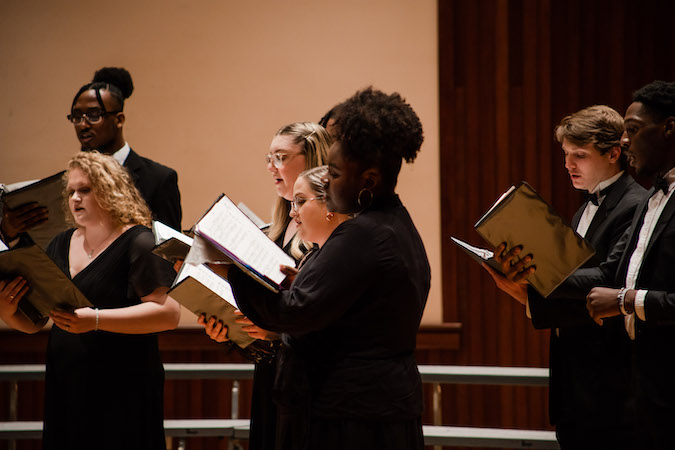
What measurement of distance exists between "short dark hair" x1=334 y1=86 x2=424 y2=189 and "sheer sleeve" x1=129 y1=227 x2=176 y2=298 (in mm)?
1110

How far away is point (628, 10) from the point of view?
4398mm

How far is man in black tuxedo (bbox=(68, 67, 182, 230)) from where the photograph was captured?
356 centimetres

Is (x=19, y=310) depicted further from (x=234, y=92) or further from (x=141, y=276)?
(x=234, y=92)

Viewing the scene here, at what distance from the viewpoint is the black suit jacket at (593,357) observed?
2.55 m

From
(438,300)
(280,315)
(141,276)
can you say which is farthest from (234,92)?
(280,315)

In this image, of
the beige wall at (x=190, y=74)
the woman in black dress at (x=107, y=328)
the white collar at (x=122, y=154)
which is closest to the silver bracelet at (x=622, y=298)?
the woman in black dress at (x=107, y=328)

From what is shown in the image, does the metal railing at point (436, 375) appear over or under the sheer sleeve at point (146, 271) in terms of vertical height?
under

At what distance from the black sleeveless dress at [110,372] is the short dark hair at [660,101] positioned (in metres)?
1.71

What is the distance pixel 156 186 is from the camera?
357 centimetres

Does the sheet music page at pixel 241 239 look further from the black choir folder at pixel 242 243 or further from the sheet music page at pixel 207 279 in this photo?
the sheet music page at pixel 207 279

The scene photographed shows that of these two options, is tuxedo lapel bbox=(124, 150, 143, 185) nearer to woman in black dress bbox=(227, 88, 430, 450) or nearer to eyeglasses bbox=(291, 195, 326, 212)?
eyeglasses bbox=(291, 195, 326, 212)

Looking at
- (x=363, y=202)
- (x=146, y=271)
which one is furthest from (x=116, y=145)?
(x=363, y=202)

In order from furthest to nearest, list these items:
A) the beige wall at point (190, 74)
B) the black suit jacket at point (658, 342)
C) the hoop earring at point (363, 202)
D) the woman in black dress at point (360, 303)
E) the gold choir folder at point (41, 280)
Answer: the beige wall at point (190, 74) → the gold choir folder at point (41, 280) → the black suit jacket at point (658, 342) → the hoop earring at point (363, 202) → the woman in black dress at point (360, 303)

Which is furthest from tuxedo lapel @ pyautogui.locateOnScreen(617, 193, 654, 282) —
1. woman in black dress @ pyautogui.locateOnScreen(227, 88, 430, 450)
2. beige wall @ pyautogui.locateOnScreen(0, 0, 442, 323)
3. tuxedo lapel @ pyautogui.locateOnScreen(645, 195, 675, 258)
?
beige wall @ pyautogui.locateOnScreen(0, 0, 442, 323)
